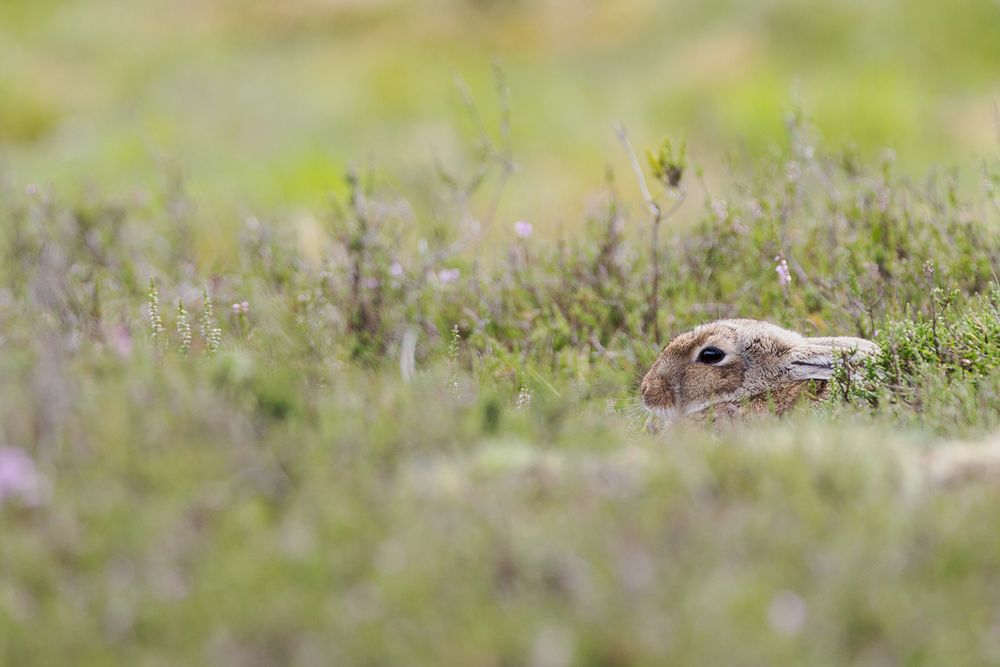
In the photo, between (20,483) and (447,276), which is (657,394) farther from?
(20,483)

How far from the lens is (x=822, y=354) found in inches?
207

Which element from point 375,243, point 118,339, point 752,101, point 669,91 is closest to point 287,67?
point 669,91

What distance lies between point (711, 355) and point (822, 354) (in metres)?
0.61

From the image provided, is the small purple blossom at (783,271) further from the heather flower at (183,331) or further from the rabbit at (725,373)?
the heather flower at (183,331)

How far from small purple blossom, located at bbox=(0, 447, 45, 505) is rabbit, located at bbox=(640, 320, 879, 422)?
314 cm

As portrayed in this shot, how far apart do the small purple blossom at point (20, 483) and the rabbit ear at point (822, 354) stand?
332cm

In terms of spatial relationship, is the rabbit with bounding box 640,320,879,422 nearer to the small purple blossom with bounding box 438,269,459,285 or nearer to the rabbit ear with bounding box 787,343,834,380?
the rabbit ear with bounding box 787,343,834,380

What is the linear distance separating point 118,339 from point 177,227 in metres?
3.74

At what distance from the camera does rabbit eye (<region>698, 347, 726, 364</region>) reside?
18.6 feet

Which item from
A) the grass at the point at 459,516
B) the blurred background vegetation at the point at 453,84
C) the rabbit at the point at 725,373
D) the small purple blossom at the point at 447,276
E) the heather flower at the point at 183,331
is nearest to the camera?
the grass at the point at 459,516

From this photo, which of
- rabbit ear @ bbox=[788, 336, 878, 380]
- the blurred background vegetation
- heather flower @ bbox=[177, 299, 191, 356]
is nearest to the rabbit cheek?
rabbit ear @ bbox=[788, 336, 878, 380]

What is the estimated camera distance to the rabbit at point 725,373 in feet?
18.2

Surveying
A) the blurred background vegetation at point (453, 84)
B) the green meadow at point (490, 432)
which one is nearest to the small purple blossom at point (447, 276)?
the green meadow at point (490, 432)

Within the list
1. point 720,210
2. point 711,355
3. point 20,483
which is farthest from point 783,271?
point 20,483
